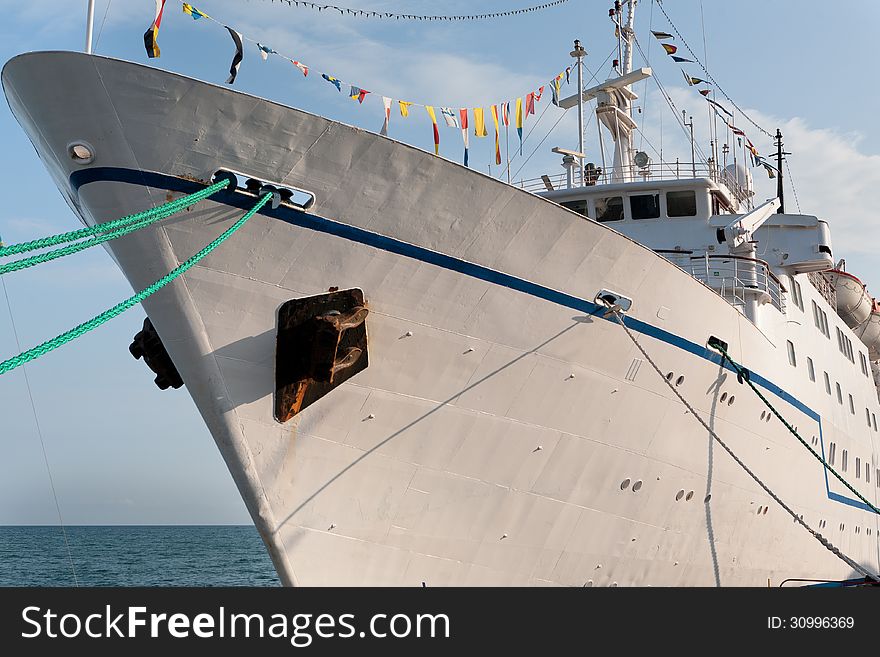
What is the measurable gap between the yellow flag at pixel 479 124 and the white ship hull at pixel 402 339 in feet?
12.9

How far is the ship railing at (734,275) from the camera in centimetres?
1225

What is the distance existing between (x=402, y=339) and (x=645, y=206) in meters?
7.44

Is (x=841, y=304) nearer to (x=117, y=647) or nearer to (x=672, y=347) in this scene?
(x=672, y=347)

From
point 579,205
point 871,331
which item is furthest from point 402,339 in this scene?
point 871,331

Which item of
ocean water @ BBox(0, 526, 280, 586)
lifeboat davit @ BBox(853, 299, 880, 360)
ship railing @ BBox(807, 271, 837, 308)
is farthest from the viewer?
ocean water @ BBox(0, 526, 280, 586)

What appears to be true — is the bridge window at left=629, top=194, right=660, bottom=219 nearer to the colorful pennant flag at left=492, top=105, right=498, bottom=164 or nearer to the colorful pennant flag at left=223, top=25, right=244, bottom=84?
the colorful pennant flag at left=492, top=105, right=498, bottom=164

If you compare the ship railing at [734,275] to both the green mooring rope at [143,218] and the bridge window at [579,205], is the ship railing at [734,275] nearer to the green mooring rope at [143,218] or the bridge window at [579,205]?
the bridge window at [579,205]

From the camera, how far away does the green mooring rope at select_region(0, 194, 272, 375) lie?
5.20 m

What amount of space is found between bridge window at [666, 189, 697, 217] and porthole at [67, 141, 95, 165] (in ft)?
31.6

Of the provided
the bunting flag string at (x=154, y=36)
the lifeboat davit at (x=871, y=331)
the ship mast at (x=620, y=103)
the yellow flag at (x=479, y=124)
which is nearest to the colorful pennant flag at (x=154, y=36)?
the bunting flag string at (x=154, y=36)

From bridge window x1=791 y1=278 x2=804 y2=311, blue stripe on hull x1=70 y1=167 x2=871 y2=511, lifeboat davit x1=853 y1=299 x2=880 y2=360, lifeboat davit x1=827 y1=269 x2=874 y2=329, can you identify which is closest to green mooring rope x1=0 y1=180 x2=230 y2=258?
blue stripe on hull x1=70 y1=167 x2=871 y2=511

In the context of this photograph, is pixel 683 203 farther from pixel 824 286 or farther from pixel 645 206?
pixel 824 286

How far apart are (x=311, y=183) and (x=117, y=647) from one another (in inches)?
164

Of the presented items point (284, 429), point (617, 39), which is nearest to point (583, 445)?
point (284, 429)
